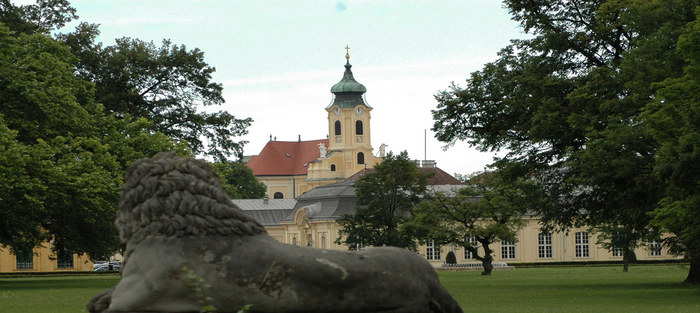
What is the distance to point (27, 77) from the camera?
3791 centimetres

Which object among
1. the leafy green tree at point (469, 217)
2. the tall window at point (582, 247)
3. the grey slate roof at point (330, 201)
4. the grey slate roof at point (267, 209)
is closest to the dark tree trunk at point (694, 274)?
the leafy green tree at point (469, 217)

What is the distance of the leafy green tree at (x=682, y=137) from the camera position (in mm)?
24609

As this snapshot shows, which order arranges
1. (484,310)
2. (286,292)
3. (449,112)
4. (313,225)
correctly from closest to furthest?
1. (286,292)
2. (484,310)
3. (449,112)
4. (313,225)

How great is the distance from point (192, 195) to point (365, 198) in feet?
206

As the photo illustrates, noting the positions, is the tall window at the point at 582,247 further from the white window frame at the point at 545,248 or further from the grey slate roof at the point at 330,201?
the grey slate roof at the point at 330,201

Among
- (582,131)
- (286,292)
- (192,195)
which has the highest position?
(582,131)

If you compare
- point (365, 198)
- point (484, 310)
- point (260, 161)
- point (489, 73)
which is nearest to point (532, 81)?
point (489, 73)

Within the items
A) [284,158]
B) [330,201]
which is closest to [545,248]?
[330,201]

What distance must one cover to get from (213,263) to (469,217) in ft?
195

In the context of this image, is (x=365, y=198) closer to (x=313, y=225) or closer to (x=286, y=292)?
(x=313, y=225)

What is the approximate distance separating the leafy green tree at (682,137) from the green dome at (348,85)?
4898 inches

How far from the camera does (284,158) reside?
177875 millimetres

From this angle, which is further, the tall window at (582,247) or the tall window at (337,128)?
the tall window at (337,128)

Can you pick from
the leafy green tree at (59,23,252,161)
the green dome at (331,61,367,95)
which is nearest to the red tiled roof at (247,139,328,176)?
the green dome at (331,61,367,95)
